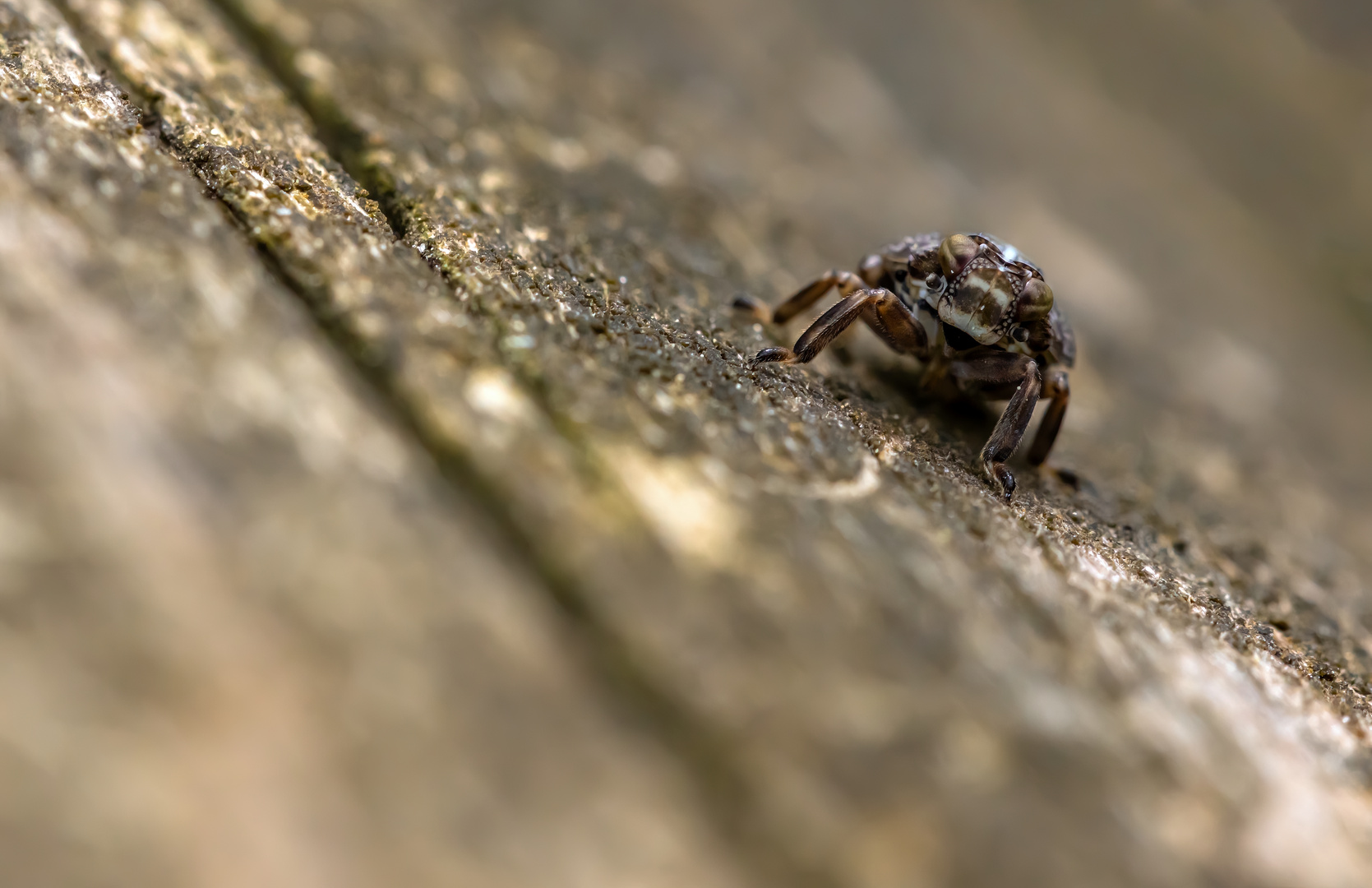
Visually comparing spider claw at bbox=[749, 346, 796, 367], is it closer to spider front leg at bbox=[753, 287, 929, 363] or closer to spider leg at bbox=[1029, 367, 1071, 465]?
spider front leg at bbox=[753, 287, 929, 363]

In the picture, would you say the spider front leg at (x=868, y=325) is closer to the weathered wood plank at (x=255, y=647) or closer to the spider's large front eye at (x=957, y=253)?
the spider's large front eye at (x=957, y=253)

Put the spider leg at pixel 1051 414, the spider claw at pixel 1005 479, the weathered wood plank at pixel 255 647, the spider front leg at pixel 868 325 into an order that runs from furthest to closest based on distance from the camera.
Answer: the spider leg at pixel 1051 414
the spider front leg at pixel 868 325
the spider claw at pixel 1005 479
the weathered wood plank at pixel 255 647

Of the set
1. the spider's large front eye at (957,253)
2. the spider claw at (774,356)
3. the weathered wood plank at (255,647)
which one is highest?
the spider's large front eye at (957,253)

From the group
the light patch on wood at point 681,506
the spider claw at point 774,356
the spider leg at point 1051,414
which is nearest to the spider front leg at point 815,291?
the spider claw at point 774,356

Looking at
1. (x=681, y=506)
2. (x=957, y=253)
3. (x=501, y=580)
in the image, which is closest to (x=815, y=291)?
(x=957, y=253)

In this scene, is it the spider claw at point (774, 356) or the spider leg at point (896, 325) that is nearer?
the spider claw at point (774, 356)

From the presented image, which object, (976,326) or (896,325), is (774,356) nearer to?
(896,325)
